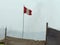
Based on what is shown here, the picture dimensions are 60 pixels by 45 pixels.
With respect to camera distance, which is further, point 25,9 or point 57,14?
point 57,14

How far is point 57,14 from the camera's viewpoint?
177 centimetres

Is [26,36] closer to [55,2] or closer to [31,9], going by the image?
[31,9]

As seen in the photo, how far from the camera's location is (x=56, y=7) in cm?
176

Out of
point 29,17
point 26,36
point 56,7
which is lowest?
point 26,36

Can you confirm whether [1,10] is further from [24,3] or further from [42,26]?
[42,26]

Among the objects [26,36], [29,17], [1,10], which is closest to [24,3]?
[29,17]

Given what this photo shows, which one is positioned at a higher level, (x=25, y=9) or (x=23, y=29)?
(x=25, y=9)

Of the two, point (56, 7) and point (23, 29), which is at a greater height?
point (56, 7)

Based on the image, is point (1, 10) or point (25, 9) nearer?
point (25, 9)

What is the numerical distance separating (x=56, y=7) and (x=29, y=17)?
345 mm

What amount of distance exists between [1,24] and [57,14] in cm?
67

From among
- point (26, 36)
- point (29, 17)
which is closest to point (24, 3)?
point (29, 17)

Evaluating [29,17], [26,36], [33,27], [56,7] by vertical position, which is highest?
[56,7]

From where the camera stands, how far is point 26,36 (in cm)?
175
